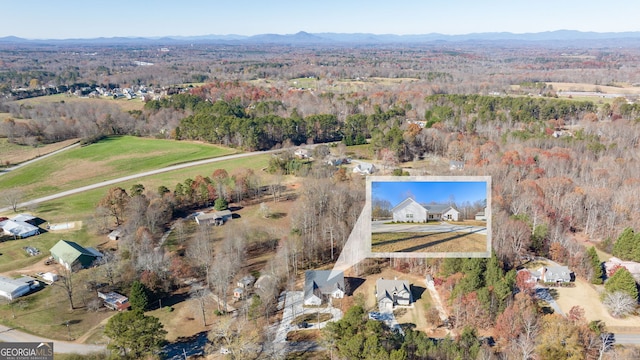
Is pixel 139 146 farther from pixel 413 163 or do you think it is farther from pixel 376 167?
pixel 413 163

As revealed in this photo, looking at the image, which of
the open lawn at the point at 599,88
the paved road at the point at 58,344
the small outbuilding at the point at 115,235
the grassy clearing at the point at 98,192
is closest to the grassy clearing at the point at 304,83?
the grassy clearing at the point at 98,192

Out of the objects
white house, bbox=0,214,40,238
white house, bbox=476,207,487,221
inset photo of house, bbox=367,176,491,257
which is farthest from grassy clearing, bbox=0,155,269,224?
white house, bbox=476,207,487,221

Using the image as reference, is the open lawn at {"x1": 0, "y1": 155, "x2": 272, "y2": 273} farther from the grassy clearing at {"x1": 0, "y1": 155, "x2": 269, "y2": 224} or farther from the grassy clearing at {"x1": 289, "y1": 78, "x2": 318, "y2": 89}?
the grassy clearing at {"x1": 289, "y1": 78, "x2": 318, "y2": 89}

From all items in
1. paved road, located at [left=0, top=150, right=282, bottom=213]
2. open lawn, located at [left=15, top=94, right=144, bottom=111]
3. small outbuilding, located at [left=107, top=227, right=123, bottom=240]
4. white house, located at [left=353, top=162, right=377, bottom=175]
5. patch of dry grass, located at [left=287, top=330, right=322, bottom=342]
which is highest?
open lawn, located at [left=15, top=94, right=144, bottom=111]

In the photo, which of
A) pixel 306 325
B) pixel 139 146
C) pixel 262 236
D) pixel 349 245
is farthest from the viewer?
pixel 139 146

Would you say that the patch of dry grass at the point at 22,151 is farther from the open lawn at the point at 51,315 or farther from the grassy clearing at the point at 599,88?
the grassy clearing at the point at 599,88

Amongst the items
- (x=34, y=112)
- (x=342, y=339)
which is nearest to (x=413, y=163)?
(x=342, y=339)

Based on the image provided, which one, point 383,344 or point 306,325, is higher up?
point 383,344
